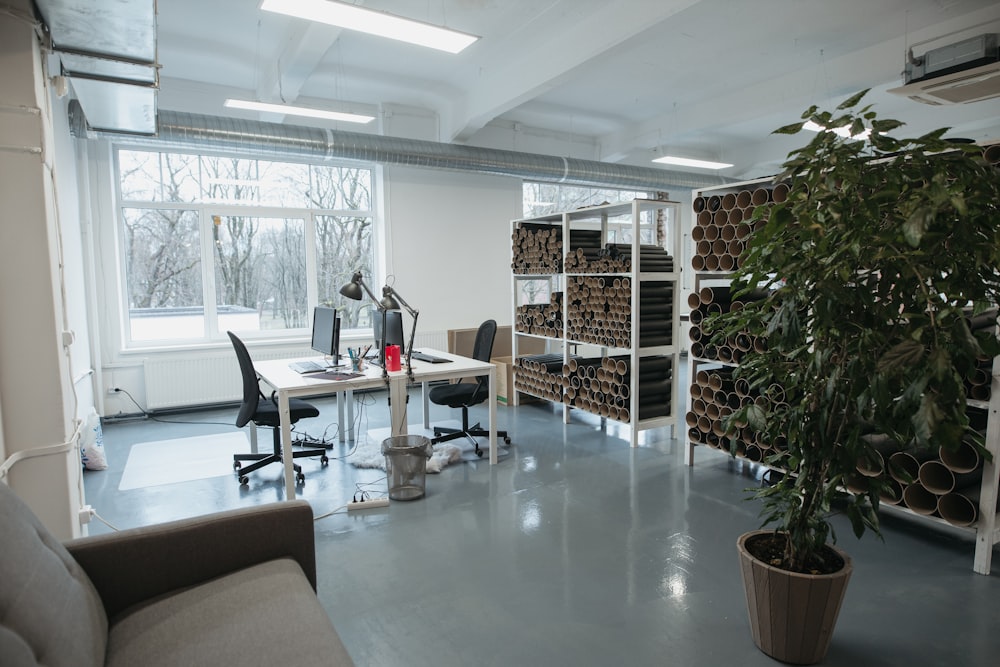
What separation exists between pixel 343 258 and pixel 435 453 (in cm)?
332

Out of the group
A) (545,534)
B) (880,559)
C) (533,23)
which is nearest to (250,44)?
(533,23)

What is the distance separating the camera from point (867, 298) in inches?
67.7

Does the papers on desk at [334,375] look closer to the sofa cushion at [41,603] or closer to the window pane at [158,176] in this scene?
the sofa cushion at [41,603]

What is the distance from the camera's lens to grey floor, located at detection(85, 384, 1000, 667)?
6.79ft

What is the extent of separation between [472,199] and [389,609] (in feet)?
18.4

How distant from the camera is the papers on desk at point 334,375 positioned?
3.66 m

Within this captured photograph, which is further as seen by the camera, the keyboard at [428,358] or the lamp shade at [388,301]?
the keyboard at [428,358]

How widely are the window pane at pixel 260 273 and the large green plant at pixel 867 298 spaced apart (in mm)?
5452

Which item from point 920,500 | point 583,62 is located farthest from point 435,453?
point 583,62

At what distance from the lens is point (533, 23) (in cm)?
462

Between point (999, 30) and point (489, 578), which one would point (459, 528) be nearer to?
point (489, 578)

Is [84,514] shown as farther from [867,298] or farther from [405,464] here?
[867,298]

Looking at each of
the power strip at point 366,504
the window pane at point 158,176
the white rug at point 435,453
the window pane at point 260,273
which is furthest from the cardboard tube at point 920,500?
the window pane at point 158,176

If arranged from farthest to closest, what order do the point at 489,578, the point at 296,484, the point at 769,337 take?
1. the point at 296,484
2. the point at 489,578
3. the point at 769,337
